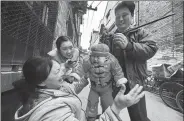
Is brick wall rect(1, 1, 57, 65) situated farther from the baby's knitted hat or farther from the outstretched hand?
the outstretched hand

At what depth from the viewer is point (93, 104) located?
4.48ft

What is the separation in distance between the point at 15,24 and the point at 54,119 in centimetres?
210

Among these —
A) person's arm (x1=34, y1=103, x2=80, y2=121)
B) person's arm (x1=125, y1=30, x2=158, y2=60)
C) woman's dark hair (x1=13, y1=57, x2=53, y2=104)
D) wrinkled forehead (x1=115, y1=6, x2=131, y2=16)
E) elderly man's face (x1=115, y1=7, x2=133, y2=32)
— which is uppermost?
wrinkled forehead (x1=115, y1=6, x2=131, y2=16)

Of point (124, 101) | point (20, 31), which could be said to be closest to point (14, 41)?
point (20, 31)

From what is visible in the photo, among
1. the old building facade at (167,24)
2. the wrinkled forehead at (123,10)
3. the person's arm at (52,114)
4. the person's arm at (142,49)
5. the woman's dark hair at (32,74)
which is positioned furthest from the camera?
the old building facade at (167,24)

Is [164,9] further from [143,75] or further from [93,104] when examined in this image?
[93,104]

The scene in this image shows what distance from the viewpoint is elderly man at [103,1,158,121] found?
1074 millimetres

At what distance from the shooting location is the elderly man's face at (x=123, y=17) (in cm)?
121

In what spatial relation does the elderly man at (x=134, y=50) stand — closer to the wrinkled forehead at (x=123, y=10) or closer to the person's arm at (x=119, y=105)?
the wrinkled forehead at (x=123, y=10)

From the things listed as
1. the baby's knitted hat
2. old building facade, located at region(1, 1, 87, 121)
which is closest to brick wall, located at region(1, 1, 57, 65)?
old building facade, located at region(1, 1, 87, 121)

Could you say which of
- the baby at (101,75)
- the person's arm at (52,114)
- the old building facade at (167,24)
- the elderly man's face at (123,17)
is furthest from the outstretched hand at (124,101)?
the old building facade at (167,24)

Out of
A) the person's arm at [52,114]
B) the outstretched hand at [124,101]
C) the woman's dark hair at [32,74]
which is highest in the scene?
the woman's dark hair at [32,74]

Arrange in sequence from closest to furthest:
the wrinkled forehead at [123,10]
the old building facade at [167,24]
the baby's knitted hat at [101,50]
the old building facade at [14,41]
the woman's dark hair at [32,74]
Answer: the woman's dark hair at [32,74], the wrinkled forehead at [123,10], the baby's knitted hat at [101,50], the old building facade at [14,41], the old building facade at [167,24]

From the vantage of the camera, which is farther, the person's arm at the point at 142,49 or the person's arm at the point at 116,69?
the person's arm at the point at 116,69
